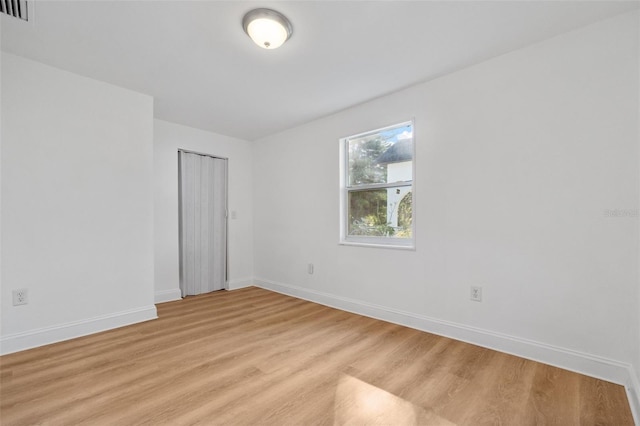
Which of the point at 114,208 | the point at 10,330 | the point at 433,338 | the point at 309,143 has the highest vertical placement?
the point at 309,143

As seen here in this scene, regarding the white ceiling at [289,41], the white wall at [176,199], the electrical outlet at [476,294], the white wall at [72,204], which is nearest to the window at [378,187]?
the white ceiling at [289,41]

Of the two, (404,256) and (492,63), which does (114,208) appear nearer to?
(404,256)

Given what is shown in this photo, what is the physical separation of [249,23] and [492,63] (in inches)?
78.9

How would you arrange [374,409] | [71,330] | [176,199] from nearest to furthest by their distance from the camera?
1. [374,409]
2. [71,330]
3. [176,199]

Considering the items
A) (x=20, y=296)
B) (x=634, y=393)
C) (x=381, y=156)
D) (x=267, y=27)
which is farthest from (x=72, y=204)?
(x=634, y=393)

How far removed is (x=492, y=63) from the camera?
239 centimetres

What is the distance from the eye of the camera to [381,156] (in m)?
3.28

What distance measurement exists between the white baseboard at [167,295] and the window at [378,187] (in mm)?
2452

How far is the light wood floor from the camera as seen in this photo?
157 centimetres

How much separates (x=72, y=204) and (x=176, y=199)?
54.7 inches

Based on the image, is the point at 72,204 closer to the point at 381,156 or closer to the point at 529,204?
the point at 381,156

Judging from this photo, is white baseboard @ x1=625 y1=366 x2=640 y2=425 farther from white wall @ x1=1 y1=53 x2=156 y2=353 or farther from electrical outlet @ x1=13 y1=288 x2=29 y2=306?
electrical outlet @ x1=13 y1=288 x2=29 y2=306

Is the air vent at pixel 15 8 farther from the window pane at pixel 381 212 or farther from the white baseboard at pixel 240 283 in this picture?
the white baseboard at pixel 240 283

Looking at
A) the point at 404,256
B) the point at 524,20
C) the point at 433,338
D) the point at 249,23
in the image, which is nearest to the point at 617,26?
the point at 524,20
